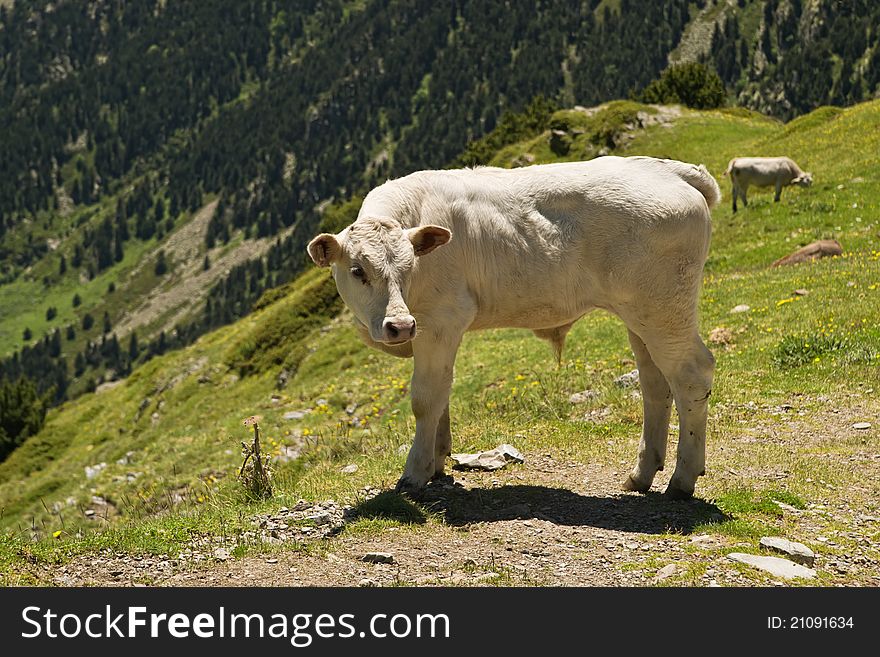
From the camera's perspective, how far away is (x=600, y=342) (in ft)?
74.8

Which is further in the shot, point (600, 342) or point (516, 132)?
point (516, 132)

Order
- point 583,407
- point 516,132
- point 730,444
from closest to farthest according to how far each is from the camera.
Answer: point 730,444 → point 583,407 → point 516,132

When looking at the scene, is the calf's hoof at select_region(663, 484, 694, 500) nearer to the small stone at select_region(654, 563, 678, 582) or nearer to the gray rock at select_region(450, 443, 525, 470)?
the gray rock at select_region(450, 443, 525, 470)

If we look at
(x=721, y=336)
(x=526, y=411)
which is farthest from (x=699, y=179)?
(x=721, y=336)

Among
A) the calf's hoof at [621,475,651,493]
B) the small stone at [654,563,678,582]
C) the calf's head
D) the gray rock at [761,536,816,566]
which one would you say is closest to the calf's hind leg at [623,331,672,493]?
the calf's hoof at [621,475,651,493]

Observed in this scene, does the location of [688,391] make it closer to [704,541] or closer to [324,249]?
[704,541]

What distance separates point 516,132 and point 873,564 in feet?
255

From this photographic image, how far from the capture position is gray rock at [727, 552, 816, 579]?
8.39m

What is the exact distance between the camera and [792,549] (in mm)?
9008

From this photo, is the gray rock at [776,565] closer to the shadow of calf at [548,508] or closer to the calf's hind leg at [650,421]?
the shadow of calf at [548,508]

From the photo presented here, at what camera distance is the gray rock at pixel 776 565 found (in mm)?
8391

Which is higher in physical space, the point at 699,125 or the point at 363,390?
the point at 699,125

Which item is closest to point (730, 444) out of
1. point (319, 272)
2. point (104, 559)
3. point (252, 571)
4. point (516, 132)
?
point (252, 571)

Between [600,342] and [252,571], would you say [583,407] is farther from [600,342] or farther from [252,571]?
[252,571]
